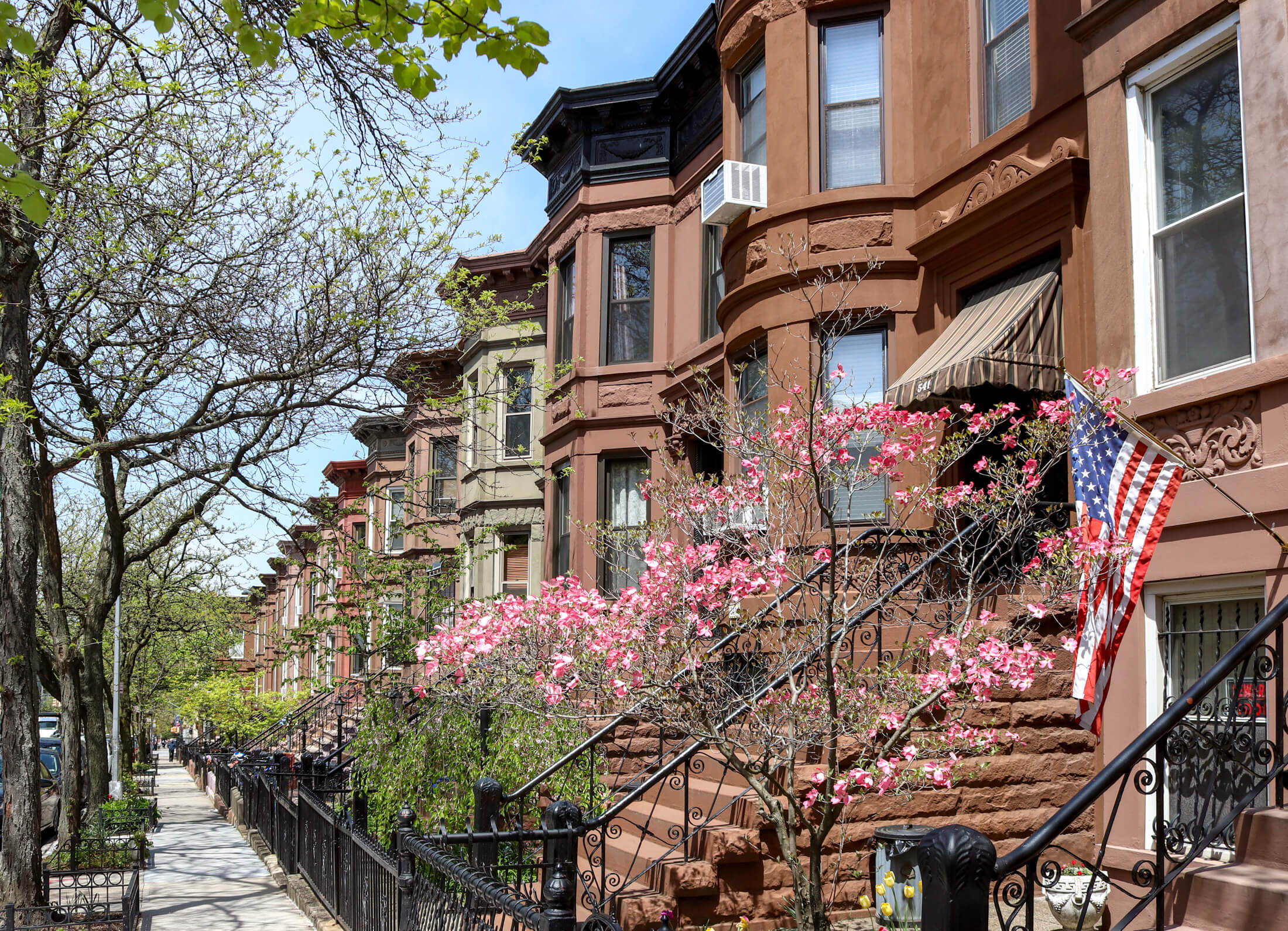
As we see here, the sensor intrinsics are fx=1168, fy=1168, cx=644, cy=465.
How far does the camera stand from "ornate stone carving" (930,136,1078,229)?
32.6ft

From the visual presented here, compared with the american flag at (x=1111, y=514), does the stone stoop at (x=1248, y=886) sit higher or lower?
lower

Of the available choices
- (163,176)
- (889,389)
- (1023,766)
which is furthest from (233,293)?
(1023,766)

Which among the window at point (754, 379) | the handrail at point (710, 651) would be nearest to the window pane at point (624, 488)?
the window at point (754, 379)

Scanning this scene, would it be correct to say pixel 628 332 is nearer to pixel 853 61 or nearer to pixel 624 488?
pixel 624 488

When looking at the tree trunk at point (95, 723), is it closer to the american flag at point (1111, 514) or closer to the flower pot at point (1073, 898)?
the flower pot at point (1073, 898)

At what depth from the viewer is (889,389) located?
11.0 metres

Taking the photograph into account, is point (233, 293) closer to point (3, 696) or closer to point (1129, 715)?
point (3, 696)

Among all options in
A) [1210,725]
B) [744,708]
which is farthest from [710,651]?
[1210,725]

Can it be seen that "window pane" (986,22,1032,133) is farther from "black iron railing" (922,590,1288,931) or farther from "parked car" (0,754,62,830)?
"parked car" (0,754,62,830)

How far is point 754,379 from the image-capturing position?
Answer: 14000mm

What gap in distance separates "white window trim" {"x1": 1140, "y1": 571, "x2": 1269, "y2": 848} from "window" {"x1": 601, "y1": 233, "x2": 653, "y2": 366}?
493 inches

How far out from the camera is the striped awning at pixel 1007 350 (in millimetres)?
9875

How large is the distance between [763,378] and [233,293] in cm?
611

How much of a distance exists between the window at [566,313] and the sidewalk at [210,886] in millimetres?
9828
